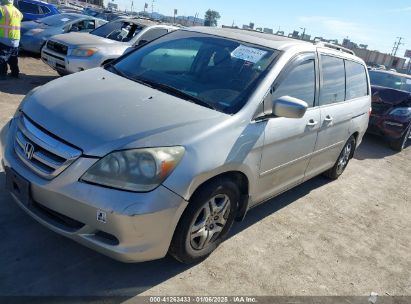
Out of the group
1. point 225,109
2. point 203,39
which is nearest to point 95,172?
point 225,109

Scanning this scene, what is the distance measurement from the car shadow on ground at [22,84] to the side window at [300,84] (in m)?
5.64

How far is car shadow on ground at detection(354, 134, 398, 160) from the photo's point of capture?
788 centimetres

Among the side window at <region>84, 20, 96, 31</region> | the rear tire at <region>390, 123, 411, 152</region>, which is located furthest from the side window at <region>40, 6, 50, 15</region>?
the rear tire at <region>390, 123, 411, 152</region>

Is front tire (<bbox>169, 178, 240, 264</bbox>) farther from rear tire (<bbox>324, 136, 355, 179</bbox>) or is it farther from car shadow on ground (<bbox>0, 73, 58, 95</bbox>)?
car shadow on ground (<bbox>0, 73, 58, 95</bbox>)

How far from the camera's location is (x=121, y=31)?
30.9 ft

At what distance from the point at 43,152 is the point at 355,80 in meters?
4.20

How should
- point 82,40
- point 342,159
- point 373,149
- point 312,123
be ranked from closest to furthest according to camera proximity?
point 312,123, point 342,159, point 373,149, point 82,40

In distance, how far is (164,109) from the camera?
304 cm

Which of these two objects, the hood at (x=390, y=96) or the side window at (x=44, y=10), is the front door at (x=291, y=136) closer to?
the hood at (x=390, y=96)

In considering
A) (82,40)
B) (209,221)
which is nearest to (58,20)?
(82,40)

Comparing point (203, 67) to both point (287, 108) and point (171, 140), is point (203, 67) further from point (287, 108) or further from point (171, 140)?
point (171, 140)

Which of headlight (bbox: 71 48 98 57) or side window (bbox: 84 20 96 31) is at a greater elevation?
side window (bbox: 84 20 96 31)

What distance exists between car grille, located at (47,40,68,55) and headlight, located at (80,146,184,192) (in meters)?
6.64

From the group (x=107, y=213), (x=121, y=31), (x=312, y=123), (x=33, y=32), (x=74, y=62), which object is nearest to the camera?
(x=107, y=213)
